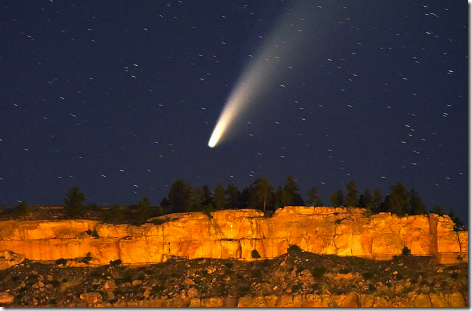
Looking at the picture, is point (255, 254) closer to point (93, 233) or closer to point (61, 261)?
point (93, 233)

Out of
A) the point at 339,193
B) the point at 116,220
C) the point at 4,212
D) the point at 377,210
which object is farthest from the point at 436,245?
the point at 4,212

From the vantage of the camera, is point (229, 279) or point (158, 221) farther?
point (158, 221)

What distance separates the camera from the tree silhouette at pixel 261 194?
85812 mm

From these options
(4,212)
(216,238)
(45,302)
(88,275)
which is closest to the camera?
(45,302)

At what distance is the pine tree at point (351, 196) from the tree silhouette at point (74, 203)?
104 feet

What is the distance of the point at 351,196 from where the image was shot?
8519cm

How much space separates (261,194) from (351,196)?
11081mm

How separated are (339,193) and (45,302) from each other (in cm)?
3868

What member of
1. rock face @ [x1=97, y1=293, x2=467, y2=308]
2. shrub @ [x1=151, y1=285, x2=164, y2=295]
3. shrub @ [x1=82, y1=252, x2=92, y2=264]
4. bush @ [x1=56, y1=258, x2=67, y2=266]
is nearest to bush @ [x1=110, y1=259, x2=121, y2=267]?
shrub @ [x1=82, y1=252, x2=92, y2=264]

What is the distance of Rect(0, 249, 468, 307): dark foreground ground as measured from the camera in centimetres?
6925

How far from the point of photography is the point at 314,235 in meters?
78.4

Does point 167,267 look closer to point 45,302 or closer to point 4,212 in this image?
point 45,302

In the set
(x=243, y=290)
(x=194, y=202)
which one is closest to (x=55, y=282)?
(x=243, y=290)

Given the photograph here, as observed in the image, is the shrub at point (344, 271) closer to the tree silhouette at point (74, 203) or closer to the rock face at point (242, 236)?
the rock face at point (242, 236)
